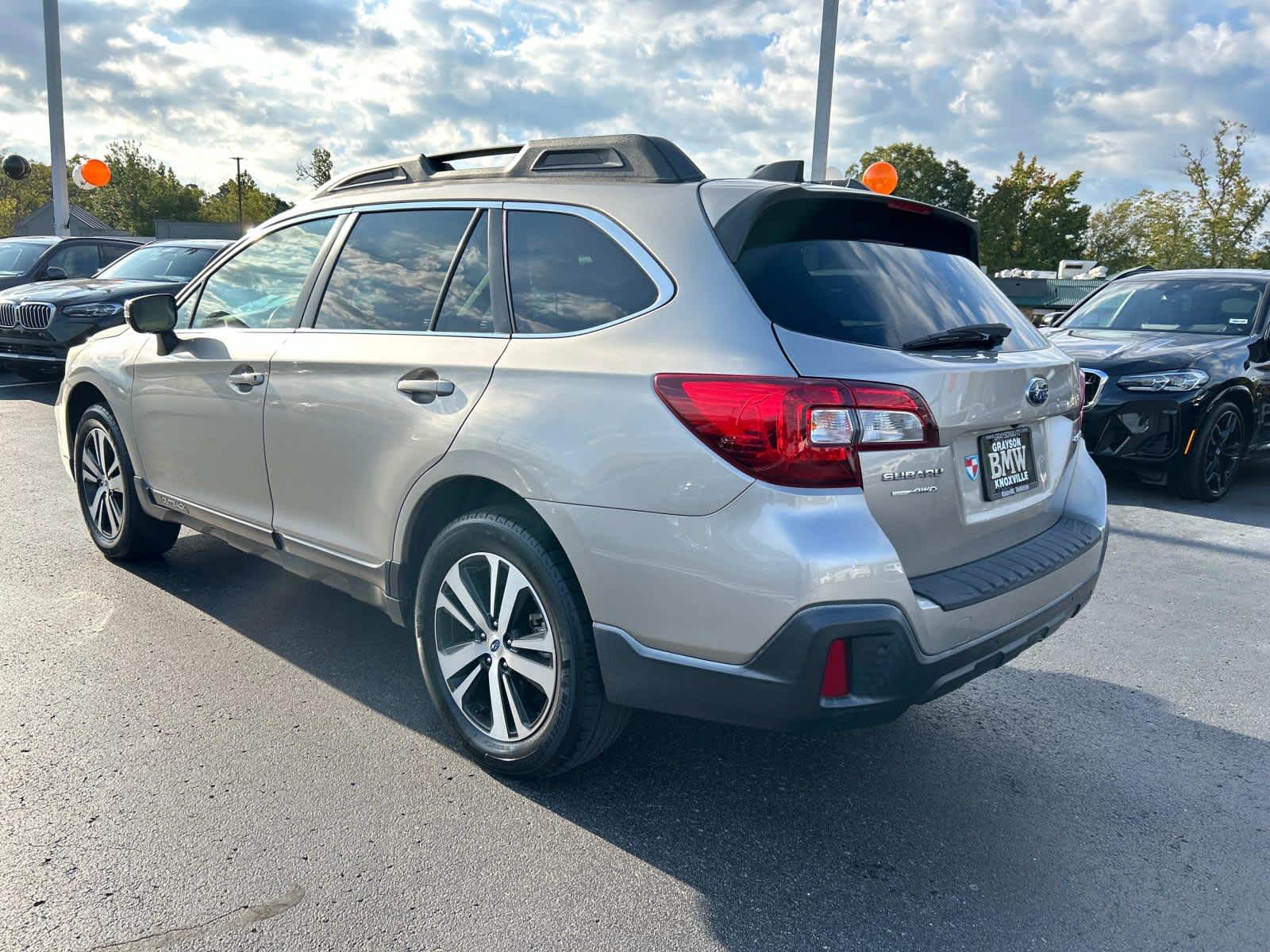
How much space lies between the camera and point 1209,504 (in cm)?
728

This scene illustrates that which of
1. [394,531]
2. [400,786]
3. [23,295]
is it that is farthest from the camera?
[23,295]

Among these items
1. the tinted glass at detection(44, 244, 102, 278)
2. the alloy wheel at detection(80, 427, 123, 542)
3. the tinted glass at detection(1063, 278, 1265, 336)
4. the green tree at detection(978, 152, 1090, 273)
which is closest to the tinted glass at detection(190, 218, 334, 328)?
the alloy wheel at detection(80, 427, 123, 542)

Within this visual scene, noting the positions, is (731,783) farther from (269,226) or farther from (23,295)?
(23,295)

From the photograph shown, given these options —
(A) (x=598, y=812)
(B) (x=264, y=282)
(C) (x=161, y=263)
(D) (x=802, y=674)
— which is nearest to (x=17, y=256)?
(C) (x=161, y=263)

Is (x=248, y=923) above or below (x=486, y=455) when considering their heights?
below

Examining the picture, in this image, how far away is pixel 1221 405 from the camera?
7.12m

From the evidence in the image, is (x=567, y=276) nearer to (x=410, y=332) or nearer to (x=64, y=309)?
(x=410, y=332)

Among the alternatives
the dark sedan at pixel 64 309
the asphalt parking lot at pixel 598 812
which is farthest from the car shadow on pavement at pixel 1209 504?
the dark sedan at pixel 64 309

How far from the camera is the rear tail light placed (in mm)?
2324

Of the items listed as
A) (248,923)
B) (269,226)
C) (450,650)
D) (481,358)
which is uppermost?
(269,226)

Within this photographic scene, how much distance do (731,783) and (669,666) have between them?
75 cm

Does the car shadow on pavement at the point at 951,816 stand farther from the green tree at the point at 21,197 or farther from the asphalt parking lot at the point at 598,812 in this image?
the green tree at the point at 21,197

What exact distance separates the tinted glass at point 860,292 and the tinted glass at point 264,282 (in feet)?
6.39

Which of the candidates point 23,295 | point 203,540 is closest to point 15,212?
point 23,295
